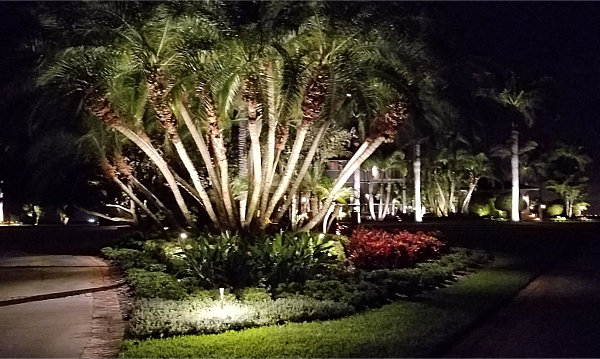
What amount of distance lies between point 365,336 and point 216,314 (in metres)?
2.33

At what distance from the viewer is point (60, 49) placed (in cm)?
1694

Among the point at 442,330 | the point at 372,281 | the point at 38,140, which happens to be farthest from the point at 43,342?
the point at 38,140

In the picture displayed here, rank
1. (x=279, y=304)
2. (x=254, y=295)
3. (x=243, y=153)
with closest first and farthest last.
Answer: (x=279, y=304), (x=254, y=295), (x=243, y=153)

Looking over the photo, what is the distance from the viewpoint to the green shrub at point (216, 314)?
35.1ft

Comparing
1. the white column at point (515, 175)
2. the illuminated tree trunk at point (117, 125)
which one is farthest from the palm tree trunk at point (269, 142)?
the white column at point (515, 175)

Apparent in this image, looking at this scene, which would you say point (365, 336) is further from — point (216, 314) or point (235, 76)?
point (235, 76)

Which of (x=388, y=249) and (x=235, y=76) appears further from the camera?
(x=388, y=249)

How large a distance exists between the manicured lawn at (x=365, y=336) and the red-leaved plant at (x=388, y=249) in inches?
146

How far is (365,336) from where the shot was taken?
10.3 m

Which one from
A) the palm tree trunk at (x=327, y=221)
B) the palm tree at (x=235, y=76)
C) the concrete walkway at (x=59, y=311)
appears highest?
the palm tree at (x=235, y=76)

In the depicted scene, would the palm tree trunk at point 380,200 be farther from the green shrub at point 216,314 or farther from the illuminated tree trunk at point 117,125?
the green shrub at point 216,314

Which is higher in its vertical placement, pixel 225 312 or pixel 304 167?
pixel 304 167

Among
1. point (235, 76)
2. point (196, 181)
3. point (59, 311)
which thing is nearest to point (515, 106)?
point (196, 181)

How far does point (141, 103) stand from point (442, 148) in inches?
1476
